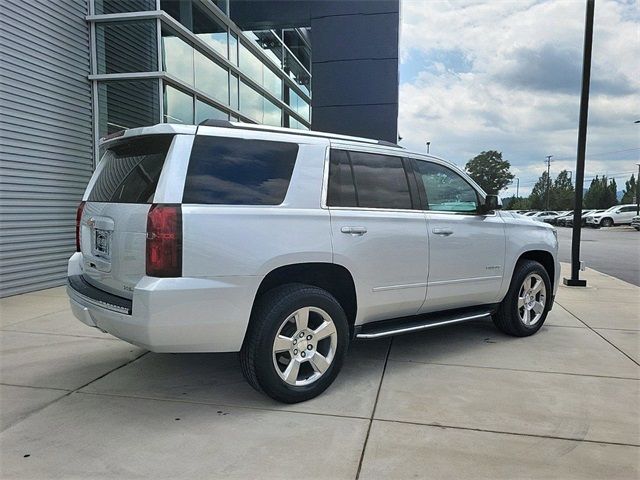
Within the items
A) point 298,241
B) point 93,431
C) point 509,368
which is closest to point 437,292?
point 509,368

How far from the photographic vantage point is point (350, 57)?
11805 millimetres

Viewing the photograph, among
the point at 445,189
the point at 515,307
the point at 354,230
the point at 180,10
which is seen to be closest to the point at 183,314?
the point at 354,230

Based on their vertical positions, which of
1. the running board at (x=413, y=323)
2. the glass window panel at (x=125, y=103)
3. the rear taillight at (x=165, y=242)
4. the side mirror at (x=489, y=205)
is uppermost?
the glass window panel at (x=125, y=103)

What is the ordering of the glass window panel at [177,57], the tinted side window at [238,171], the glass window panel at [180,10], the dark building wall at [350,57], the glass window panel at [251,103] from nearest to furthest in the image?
the tinted side window at [238,171] < the glass window panel at [177,57] < the glass window panel at [180,10] < the dark building wall at [350,57] < the glass window panel at [251,103]

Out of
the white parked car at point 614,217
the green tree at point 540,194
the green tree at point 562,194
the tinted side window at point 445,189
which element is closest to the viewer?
the tinted side window at point 445,189

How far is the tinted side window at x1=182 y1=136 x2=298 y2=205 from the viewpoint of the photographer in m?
3.18

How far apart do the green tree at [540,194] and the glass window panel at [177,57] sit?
7657 centimetres

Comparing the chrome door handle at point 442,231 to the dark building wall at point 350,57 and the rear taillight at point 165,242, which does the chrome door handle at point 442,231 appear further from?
the dark building wall at point 350,57

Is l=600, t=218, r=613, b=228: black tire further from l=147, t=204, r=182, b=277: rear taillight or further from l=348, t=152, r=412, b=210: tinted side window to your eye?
l=147, t=204, r=182, b=277: rear taillight

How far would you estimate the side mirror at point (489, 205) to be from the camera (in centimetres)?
484

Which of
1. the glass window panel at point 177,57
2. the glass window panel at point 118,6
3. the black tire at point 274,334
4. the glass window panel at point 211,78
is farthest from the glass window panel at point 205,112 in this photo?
the black tire at point 274,334

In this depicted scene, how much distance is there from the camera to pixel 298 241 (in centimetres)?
346

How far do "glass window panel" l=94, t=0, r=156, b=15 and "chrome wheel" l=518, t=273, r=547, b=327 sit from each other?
772cm

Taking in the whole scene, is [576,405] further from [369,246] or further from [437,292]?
[369,246]
